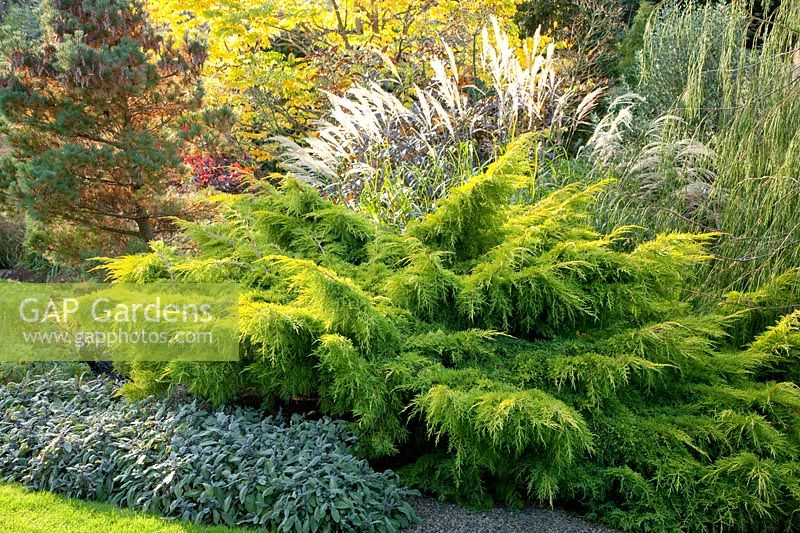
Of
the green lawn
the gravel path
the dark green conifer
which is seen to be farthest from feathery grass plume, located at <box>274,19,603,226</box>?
the green lawn

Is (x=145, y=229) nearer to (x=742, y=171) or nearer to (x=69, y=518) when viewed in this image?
(x=69, y=518)

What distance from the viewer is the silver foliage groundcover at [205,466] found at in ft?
9.75

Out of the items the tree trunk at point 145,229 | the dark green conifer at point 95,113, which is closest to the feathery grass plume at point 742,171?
the dark green conifer at point 95,113

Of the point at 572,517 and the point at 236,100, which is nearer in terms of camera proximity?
the point at 572,517

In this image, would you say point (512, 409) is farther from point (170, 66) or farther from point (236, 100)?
Answer: point (236, 100)

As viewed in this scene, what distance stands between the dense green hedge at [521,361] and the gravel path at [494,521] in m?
0.07

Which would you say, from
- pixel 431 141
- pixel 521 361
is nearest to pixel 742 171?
pixel 521 361

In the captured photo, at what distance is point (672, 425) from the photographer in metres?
3.34

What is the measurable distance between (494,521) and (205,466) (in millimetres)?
1242

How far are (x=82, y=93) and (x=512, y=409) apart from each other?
4787mm

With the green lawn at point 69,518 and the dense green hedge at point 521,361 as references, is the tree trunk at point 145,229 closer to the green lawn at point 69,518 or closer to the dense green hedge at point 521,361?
the dense green hedge at point 521,361

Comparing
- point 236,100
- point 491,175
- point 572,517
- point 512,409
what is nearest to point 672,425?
point 572,517

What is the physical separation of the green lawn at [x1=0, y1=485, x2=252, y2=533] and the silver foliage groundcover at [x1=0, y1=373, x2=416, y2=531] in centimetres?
6

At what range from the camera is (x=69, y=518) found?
122 inches
